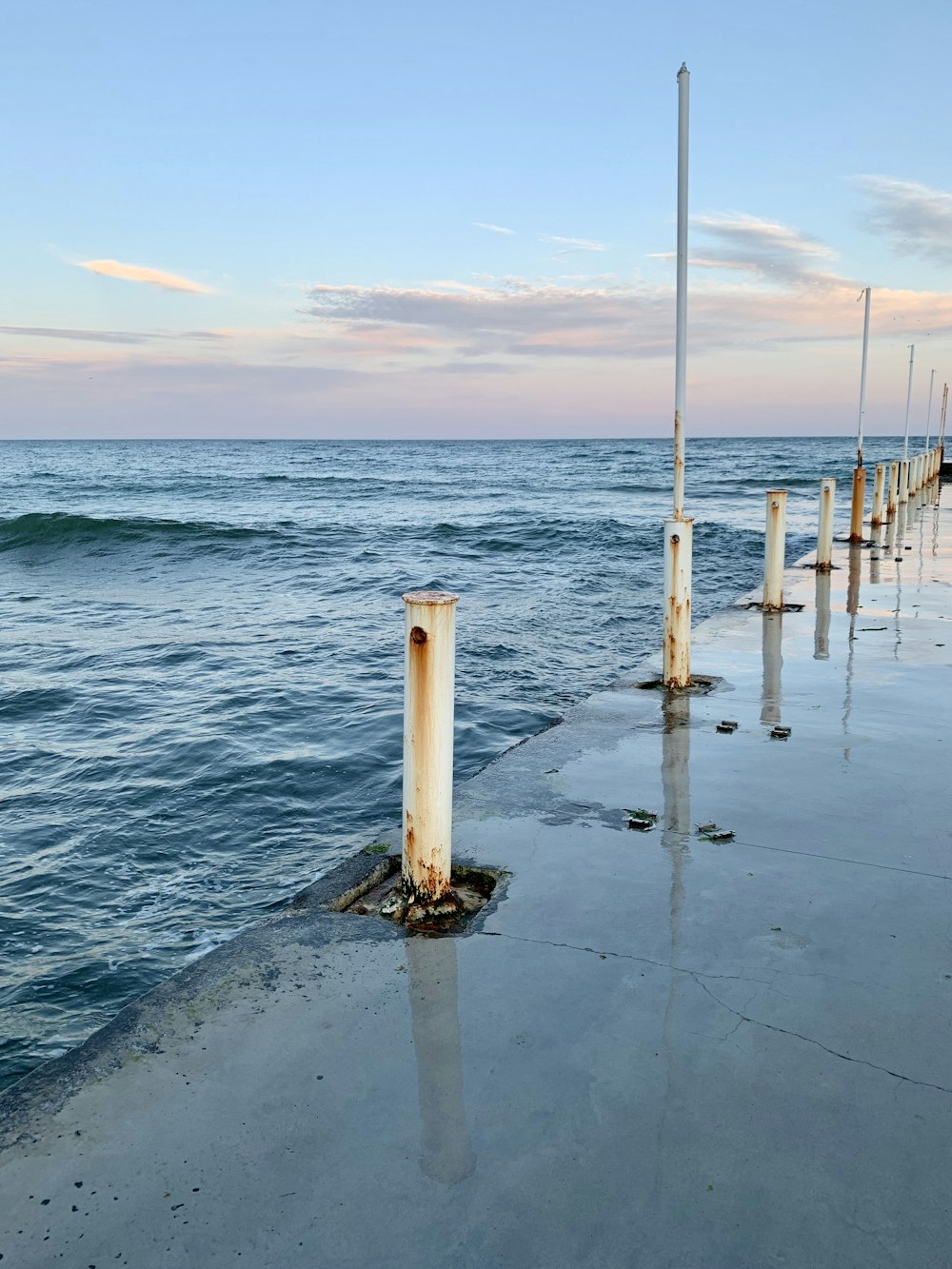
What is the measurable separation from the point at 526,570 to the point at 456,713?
12.6 m

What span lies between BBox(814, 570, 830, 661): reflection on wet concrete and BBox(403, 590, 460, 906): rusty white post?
5.69 meters

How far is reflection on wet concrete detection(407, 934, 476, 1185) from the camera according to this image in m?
2.64

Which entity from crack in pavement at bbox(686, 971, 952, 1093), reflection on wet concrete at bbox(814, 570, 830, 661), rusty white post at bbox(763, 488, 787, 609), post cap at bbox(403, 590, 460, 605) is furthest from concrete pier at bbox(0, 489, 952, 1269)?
rusty white post at bbox(763, 488, 787, 609)

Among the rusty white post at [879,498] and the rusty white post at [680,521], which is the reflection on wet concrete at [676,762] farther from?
the rusty white post at [879,498]

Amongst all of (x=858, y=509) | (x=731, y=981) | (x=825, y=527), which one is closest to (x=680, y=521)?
(x=731, y=981)

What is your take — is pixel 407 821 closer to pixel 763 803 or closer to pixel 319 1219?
pixel 319 1219

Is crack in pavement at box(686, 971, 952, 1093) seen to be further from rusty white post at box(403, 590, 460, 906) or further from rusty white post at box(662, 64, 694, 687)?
rusty white post at box(662, 64, 694, 687)

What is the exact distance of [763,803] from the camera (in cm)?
527

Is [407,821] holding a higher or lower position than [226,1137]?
higher

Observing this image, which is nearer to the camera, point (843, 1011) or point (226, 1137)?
point (226, 1137)

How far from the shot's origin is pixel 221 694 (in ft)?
33.1

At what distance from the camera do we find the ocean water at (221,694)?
5.28 metres

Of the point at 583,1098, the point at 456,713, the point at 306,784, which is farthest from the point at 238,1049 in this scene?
the point at 456,713

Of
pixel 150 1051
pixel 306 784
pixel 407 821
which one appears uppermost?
pixel 407 821
